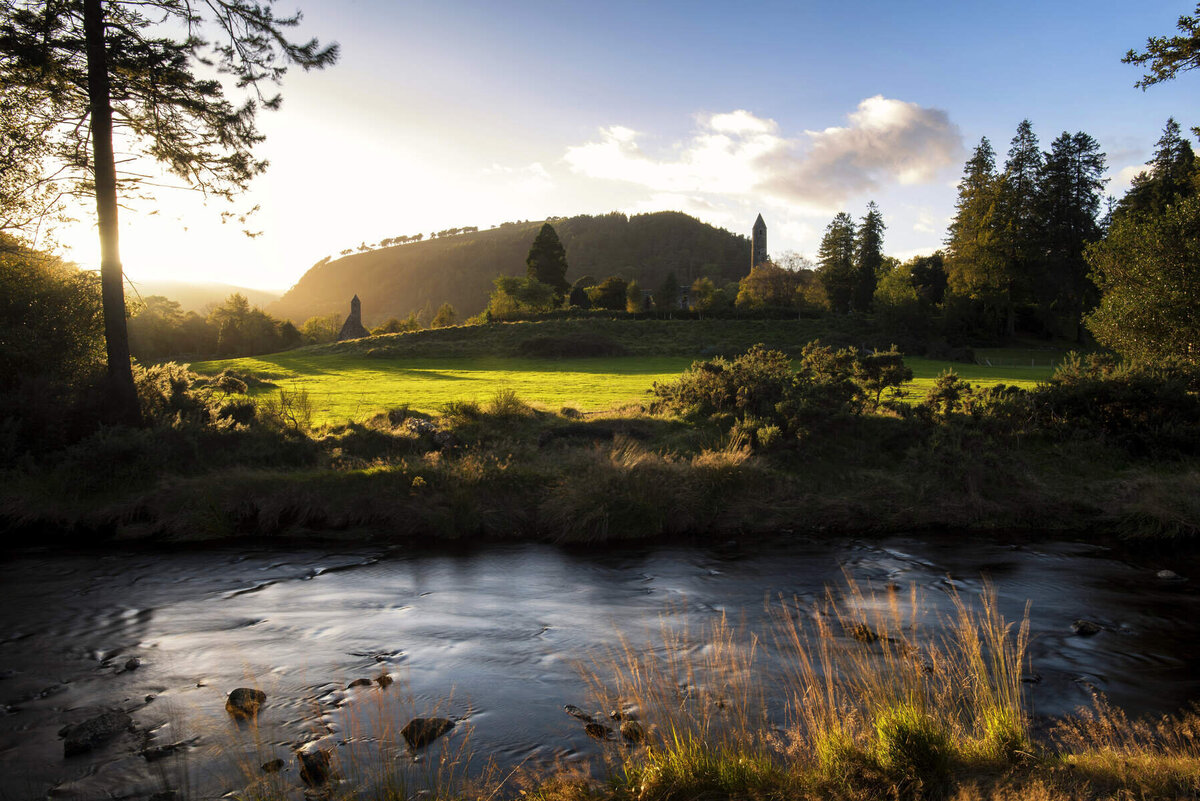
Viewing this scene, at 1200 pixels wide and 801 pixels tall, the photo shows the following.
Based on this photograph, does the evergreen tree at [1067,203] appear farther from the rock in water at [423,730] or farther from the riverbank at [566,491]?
the rock in water at [423,730]

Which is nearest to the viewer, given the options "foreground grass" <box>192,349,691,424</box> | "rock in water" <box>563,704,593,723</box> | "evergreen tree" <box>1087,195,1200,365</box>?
"rock in water" <box>563,704,593,723</box>

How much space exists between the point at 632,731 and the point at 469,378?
38463 mm

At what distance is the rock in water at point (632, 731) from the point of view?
6815 mm

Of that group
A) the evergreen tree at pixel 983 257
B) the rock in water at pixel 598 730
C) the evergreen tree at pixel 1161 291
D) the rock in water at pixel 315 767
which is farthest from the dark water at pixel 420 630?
the evergreen tree at pixel 983 257

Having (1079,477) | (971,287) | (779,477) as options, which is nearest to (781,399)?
(779,477)

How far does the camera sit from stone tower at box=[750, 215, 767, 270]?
149m

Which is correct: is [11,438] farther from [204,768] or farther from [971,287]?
[971,287]

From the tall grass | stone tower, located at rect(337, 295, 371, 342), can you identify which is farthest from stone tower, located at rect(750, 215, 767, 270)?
the tall grass

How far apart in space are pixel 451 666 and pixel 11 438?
1455 centimetres

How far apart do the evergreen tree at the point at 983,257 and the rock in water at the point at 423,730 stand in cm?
7850

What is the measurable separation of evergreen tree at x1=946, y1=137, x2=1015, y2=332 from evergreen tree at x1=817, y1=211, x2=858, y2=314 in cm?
1492

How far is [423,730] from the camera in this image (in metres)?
Answer: 7.23

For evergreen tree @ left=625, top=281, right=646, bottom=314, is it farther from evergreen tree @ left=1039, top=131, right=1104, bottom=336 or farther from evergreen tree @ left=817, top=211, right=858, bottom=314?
evergreen tree @ left=1039, top=131, right=1104, bottom=336

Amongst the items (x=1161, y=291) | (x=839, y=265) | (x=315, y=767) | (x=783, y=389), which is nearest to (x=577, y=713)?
(x=315, y=767)
